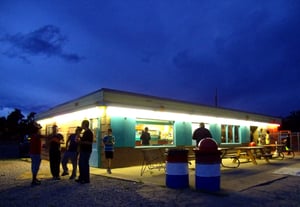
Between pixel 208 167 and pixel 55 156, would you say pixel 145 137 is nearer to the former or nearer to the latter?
pixel 55 156

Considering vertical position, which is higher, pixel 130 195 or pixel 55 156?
pixel 55 156

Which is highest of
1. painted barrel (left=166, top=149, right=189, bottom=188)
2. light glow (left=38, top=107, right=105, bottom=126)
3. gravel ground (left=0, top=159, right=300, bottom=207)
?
light glow (left=38, top=107, right=105, bottom=126)

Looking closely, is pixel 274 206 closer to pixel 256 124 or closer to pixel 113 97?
pixel 113 97

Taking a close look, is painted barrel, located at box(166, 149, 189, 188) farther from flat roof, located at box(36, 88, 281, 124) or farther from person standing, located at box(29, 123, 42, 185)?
flat roof, located at box(36, 88, 281, 124)

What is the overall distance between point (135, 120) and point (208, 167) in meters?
6.76

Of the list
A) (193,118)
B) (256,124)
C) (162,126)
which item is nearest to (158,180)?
(162,126)

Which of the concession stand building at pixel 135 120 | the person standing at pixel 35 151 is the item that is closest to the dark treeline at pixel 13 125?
the concession stand building at pixel 135 120

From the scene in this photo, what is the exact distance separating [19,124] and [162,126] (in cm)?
5159

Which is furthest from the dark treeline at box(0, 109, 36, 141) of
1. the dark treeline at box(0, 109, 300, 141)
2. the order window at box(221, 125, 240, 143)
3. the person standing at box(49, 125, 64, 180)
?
the person standing at box(49, 125, 64, 180)

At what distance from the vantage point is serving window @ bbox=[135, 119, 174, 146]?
14.5m

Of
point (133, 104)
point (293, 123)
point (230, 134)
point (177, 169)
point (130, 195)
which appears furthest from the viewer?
point (293, 123)

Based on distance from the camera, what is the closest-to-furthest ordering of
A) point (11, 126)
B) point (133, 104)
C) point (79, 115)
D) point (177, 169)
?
1. point (177, 169)
2. point (133, 104)
3. point (79, 115)
4. point (11, 126)

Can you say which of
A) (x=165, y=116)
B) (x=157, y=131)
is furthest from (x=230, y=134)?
(x=157, y=131)

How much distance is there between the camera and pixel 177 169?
8062mm
